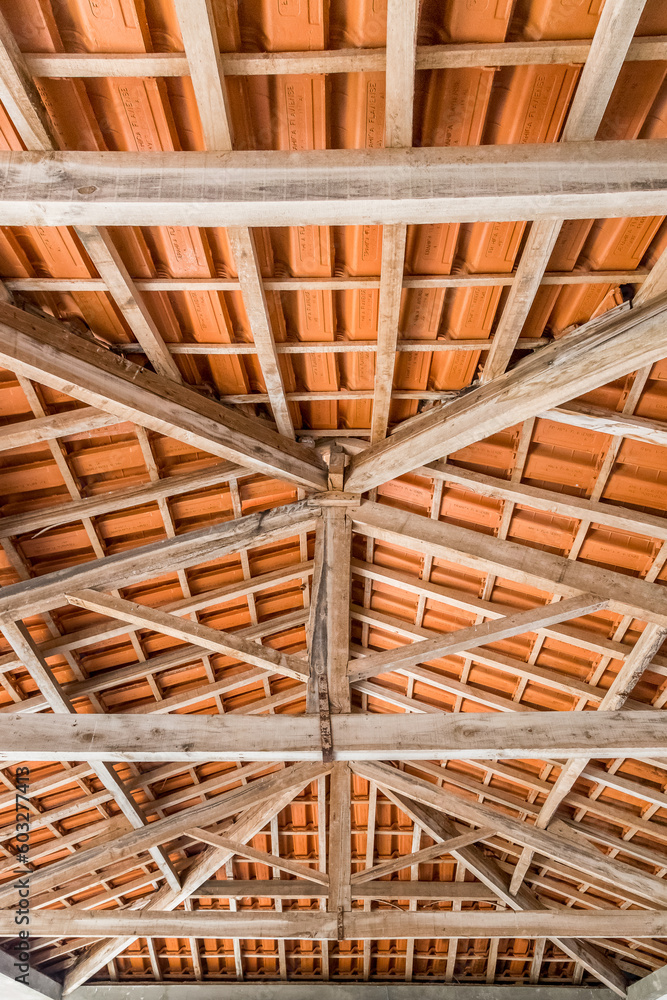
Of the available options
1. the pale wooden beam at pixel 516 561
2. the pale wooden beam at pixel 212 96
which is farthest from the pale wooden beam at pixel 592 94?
the pale wooden beam at pixel 516 561

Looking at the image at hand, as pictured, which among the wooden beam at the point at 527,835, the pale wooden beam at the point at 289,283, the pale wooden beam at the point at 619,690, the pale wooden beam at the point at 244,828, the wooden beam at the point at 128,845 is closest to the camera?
the pale wooden beam at the point at 289,283

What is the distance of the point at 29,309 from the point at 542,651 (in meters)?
5.70

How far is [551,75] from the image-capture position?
10.4ft

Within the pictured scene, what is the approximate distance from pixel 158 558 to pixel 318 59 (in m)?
3.67

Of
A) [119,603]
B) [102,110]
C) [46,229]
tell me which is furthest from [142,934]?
[102,110]

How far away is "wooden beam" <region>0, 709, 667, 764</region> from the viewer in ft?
14.3

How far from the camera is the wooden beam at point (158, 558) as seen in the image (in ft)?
17.4

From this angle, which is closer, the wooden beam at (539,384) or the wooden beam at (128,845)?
the wooden beam at (539,384)

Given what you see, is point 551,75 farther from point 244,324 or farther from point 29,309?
point 29,309

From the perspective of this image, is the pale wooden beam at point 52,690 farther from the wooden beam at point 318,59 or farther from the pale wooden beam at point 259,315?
the wooden beam at point 318,59

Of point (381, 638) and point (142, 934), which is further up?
point (381, 638)

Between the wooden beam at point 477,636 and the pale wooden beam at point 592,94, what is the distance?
2429 millimetres

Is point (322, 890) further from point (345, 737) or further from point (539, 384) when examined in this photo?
point (539, 384)

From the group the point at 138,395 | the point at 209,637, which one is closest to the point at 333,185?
the point at 138,395
